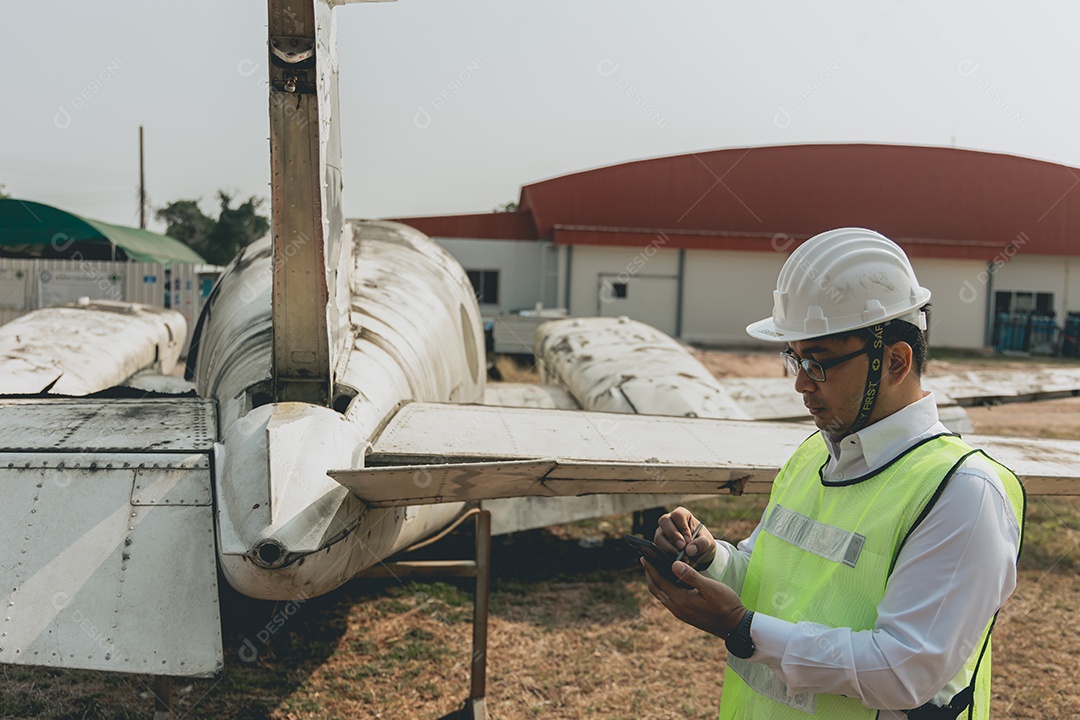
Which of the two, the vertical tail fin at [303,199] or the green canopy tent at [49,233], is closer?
the vertical tail fin at [303,199]

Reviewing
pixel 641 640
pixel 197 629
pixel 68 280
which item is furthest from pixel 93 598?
pixel 68 280

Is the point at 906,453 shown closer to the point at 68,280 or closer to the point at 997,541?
the point at 997,541

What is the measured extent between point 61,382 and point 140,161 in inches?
1263

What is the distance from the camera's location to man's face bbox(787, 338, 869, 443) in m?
2.00

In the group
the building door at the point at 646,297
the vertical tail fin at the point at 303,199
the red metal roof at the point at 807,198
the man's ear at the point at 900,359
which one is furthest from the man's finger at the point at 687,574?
the red metal roof at the point at 807,198

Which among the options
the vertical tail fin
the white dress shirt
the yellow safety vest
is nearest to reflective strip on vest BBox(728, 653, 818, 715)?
the yellow safety vest

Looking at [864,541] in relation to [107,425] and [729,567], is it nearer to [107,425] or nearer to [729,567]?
[729,567]

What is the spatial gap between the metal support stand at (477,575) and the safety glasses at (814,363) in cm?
271

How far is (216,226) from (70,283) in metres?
23.4

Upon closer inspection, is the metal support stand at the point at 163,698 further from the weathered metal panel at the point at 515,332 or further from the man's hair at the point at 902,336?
the weathered metal panel at the point at 515,332

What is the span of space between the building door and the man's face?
24.4m

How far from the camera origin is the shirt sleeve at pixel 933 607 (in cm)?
167

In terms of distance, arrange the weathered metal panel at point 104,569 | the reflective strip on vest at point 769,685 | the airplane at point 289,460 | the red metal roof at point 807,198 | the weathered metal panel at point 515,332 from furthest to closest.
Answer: the red metal roof at point 807,198, the weathered metal panel at point 515,332, the airplane at point 289,460, the weathered metal panel at point 104,569, the reflective strip on vest at point 769,685

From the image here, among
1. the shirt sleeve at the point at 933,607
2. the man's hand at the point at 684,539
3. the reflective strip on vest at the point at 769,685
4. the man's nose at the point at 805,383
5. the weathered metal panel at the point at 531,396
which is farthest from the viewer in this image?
the weathered metal panel at the point at 531,396
